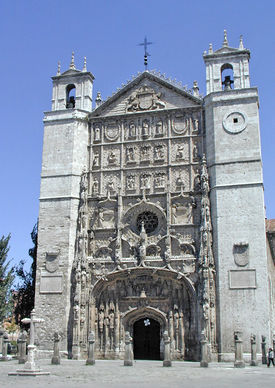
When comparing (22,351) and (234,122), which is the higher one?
(234,122)

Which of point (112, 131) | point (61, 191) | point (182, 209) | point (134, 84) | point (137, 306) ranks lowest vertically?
point (137, 306)

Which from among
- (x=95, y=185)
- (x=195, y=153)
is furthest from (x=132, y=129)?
(x=195, y=153)

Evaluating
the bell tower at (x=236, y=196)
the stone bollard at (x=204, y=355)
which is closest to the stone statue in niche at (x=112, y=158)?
the bell tower at (x=236, y=196)

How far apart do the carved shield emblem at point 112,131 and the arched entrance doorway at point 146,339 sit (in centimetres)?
873

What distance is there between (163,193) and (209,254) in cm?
367

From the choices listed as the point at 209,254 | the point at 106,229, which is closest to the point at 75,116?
the point at 106,229

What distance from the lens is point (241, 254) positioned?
2100 cm

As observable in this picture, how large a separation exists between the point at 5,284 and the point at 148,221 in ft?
30.9

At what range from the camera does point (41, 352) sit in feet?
71.5

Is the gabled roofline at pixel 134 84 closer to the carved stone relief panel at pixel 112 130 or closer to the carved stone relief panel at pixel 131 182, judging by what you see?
the carved stone relief panel at pixel 112 130

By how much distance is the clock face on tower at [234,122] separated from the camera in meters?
22.7

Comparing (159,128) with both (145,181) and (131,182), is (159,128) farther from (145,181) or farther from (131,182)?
(131,182)

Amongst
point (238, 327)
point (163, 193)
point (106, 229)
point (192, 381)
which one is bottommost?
point (192, 381)

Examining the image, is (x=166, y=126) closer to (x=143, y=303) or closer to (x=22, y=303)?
(x=143, y=303)
